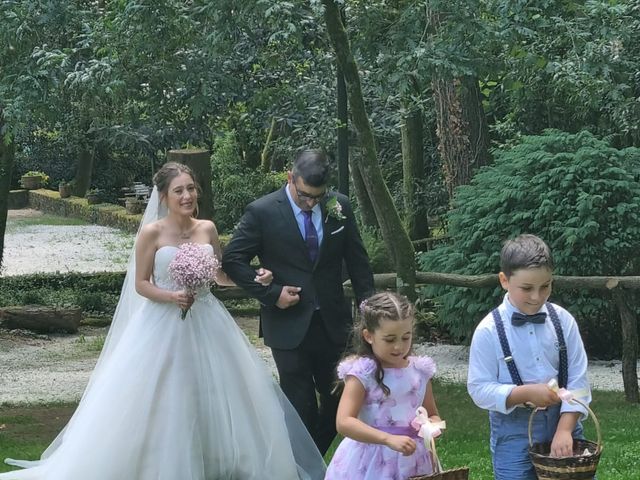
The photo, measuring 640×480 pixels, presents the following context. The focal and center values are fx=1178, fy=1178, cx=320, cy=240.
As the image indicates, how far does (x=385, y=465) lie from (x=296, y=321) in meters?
1.64

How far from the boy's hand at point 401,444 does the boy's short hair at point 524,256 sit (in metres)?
0.67

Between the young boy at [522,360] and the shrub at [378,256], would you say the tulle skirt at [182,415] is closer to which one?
the young boy at [522,360]

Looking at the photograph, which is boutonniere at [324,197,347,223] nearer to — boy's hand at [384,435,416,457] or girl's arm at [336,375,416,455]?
girl's arm at [336,375,416,455]

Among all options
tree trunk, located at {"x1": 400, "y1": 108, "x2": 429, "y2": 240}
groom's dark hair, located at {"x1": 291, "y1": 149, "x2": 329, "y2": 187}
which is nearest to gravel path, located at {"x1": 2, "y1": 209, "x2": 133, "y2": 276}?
tree trunk, located at {"x1": 400, "y1": 108, "x2": 429, "y2": 240}

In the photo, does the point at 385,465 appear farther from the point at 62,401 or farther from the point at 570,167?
the point at 570,167

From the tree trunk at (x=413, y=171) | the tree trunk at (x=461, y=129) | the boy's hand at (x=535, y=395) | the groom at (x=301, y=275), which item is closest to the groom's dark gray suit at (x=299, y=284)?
the groom at (x=301, y=275)

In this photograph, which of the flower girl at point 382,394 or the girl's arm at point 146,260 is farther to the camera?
the girl's arm at point 146,260

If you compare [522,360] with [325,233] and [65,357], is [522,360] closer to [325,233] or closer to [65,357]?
[325,233]

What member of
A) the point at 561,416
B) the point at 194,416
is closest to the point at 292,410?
the point at 194,416

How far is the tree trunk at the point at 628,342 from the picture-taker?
8.66m

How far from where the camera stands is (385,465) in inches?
166

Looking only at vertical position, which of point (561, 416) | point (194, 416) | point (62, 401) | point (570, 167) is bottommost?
point (62, 401)

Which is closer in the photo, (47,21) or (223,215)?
(47,21)

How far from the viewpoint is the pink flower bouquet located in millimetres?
5980
